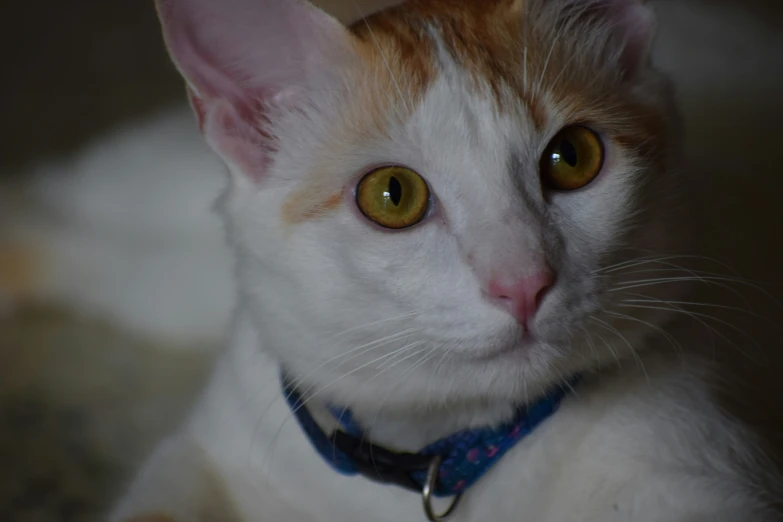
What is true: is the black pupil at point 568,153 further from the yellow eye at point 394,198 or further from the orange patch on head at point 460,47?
the yellow eye at point 394,198

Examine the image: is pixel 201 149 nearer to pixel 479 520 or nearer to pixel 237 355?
pixel 237 355

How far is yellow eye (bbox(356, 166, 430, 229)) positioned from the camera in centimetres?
101

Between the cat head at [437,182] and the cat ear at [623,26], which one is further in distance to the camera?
the cat ear at [623,26]

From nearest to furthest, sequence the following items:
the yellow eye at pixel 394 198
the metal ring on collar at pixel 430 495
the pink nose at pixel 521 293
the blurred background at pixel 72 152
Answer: the pink nose at pixel 521 293 < the yellow eye at pixel 394 198 < the metal ring on collar at pixel 430 495 < the blurred background at pixel 72 152

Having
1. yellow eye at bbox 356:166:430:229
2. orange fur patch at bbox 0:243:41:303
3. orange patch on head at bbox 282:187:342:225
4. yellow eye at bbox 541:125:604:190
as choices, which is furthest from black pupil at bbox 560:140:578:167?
orange fur patch at bbox 0:243:41:303

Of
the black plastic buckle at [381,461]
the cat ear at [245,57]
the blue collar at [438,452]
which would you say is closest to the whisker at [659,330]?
the blue collar at [438,452]

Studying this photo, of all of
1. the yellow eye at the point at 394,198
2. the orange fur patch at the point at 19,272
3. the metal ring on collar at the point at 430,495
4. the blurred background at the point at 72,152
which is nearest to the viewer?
the yellow eye at the point at 394,198

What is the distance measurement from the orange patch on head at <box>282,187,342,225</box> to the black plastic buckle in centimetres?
33

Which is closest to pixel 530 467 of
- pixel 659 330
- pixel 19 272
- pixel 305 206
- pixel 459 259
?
pixel 659 330

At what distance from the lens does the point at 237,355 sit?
4.47 ft

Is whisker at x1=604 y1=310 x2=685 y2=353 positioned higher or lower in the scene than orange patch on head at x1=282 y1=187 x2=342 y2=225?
lower

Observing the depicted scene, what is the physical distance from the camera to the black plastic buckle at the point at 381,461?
1.17m

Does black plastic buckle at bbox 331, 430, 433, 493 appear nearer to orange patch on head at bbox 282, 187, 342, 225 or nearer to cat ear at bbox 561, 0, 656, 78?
orange patch on head at bbox 282, 187, 342, 225

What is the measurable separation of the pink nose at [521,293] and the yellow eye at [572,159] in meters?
0.17
